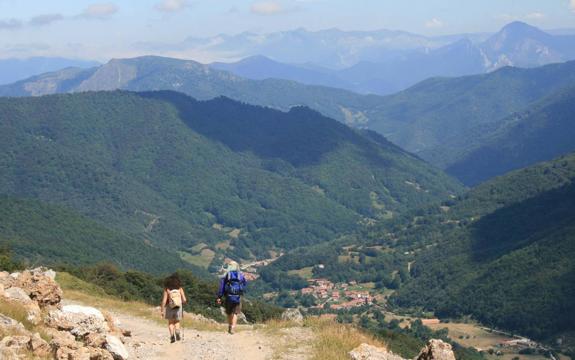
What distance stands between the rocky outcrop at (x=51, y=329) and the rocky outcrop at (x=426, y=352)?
7.51 meters

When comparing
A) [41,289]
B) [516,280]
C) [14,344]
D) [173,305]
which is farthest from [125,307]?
[516,280]

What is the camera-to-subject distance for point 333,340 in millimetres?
24266

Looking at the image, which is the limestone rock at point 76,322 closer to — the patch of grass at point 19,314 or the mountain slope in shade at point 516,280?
the patch of grass at point 19,314

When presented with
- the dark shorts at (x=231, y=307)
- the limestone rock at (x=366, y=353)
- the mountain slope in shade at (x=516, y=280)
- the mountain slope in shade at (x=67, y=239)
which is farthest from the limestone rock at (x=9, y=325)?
the mountain slope in shade at (x=516, y=280)

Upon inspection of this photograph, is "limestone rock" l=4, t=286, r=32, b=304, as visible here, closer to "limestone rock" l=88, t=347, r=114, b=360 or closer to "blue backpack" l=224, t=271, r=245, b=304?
"limestone rock" l=88, t=347, r=114, b=360

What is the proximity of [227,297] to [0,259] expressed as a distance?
1147 inches

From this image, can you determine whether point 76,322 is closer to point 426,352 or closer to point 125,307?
point 426,352

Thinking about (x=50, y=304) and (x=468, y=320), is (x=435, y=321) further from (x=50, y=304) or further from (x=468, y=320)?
(x=50, y=304)

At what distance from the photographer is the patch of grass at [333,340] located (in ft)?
73.7

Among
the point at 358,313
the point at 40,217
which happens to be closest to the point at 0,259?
the point at 358,313

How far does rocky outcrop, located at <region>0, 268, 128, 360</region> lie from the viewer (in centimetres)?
1744

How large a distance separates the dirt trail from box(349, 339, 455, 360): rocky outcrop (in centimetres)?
212

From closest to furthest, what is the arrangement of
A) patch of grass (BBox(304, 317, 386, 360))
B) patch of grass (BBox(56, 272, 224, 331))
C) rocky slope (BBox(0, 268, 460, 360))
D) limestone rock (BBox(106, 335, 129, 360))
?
rocky slope (BBox(0, 268, 460, 360))
limestone rock (BBox(106, 335, 129, 360))
patch of grass (BBox(304, 317, 386, 360))
patch of grass (BBox(56, 272, 224, 331))

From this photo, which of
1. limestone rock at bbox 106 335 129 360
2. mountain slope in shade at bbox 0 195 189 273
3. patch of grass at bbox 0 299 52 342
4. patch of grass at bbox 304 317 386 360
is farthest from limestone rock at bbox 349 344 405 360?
→ mountain slope in shade at bbox 0 195 189 273
